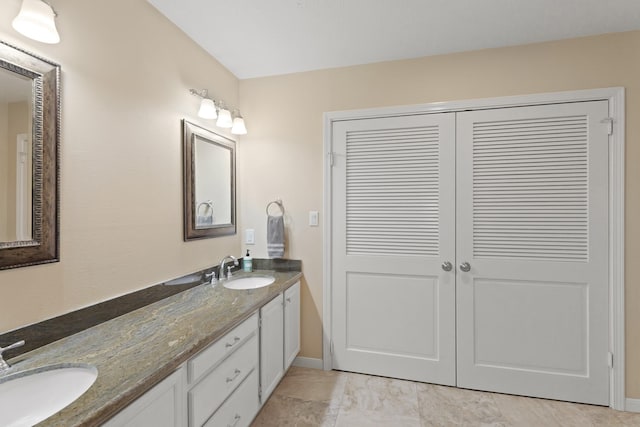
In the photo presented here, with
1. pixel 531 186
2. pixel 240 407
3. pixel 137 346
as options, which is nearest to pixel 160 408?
pixel 137 346

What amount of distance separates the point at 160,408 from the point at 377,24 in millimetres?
2200

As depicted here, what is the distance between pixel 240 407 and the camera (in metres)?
→ 1.58

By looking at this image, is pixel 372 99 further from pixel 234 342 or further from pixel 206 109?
pixel 234 342

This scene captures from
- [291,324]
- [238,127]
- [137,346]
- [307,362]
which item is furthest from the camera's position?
[307,362]

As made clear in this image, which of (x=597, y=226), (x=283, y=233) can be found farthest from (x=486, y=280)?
(x=283, y=233)

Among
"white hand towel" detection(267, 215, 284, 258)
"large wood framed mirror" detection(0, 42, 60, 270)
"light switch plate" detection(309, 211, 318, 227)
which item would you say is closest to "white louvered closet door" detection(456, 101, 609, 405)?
"light switch plate" detection(309, 211, 318, 227)

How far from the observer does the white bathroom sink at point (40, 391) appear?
896 millimetres

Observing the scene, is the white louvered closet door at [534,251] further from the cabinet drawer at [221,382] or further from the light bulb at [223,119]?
the light bulb at [223,119]

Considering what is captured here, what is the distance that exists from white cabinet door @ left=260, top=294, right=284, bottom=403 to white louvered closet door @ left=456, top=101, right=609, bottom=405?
4.18 feet

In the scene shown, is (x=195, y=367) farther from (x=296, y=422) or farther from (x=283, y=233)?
(x=283, y=233)

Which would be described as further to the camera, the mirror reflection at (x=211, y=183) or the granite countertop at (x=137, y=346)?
the mirror reflection at (x=211, y=183)

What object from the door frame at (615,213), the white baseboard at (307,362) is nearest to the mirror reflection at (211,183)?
the white baseboard at (307,362)

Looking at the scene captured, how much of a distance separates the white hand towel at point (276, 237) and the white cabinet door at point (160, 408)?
1.35 meters

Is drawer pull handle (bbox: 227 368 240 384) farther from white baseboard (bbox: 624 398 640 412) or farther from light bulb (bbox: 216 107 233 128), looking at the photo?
white baseboard (bbox: 624 398 640 412)
